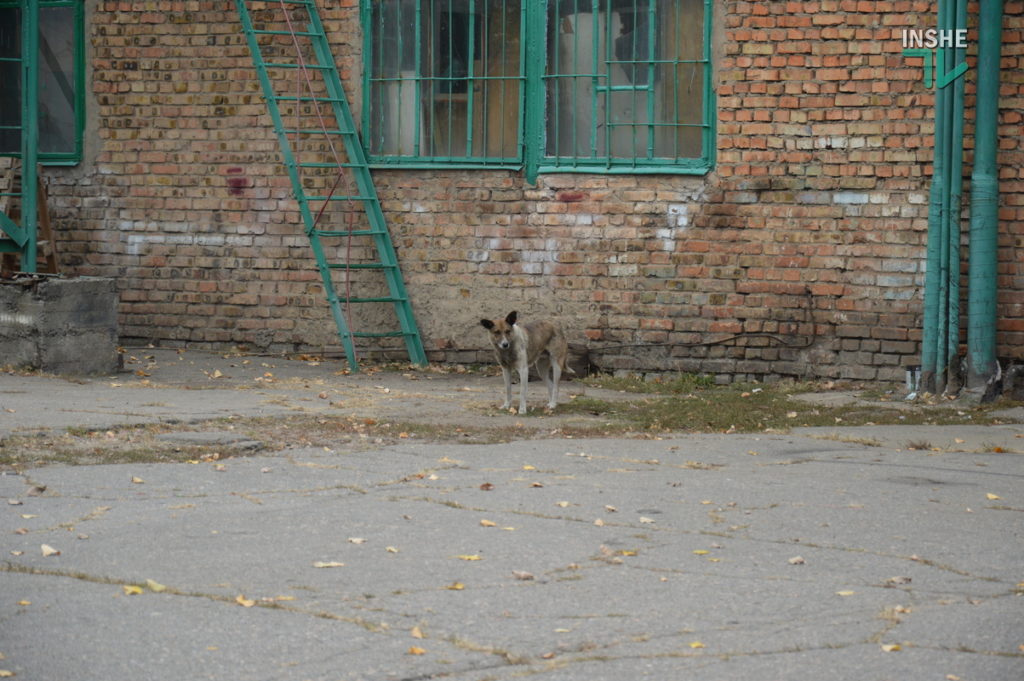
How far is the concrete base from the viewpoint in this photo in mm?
10992

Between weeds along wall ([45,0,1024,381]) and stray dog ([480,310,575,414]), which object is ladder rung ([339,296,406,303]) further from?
stray dog ([480,310,575,414])

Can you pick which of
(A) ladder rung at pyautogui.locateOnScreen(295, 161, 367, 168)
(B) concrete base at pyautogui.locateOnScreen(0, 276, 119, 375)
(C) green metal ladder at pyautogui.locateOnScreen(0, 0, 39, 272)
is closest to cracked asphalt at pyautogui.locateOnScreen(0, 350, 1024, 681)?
(B) concrete base at pyautogui.locateOnScreen(0, 276, 119, 375)

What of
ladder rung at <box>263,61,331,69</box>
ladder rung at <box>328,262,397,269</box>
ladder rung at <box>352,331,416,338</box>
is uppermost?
ladder rung at <box>263,61,331,69</box>

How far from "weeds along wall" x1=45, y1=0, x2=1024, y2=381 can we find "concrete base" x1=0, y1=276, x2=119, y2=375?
1641 mm

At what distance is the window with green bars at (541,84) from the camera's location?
37.9ft

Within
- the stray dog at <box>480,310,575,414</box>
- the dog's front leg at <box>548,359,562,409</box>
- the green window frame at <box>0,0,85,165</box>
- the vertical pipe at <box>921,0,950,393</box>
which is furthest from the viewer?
the green window frame at <box>0,0,85,165</box>

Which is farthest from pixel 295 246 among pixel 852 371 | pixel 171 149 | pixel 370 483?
pixel 370 483

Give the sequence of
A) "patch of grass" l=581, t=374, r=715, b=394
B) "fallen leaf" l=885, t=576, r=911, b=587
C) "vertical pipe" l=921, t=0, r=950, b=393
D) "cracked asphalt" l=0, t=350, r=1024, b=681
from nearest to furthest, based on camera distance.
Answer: "cracked asphalt" l=0, t=350, r=1024, b=681 → "fallen leaf" l=885, t=576, r=911, b=587 → "vertical pipe" l=921, t=0, r=950, b=393 → "patch of grass" l=581, t=374, r=715, b=394

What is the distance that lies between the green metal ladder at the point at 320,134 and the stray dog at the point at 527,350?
2.06 m

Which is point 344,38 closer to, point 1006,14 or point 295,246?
point 295,246

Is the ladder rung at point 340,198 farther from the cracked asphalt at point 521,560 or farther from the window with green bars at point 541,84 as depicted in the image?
the cracked asphalt at point 521,560

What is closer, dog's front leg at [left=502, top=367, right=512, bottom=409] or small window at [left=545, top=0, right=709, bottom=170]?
dog's front leg at [left=502, top=367, right=512, bottom=409]

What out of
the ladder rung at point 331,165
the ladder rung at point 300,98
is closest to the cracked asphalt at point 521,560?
the ladder rung at point 331,165

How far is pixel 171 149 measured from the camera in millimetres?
12711
